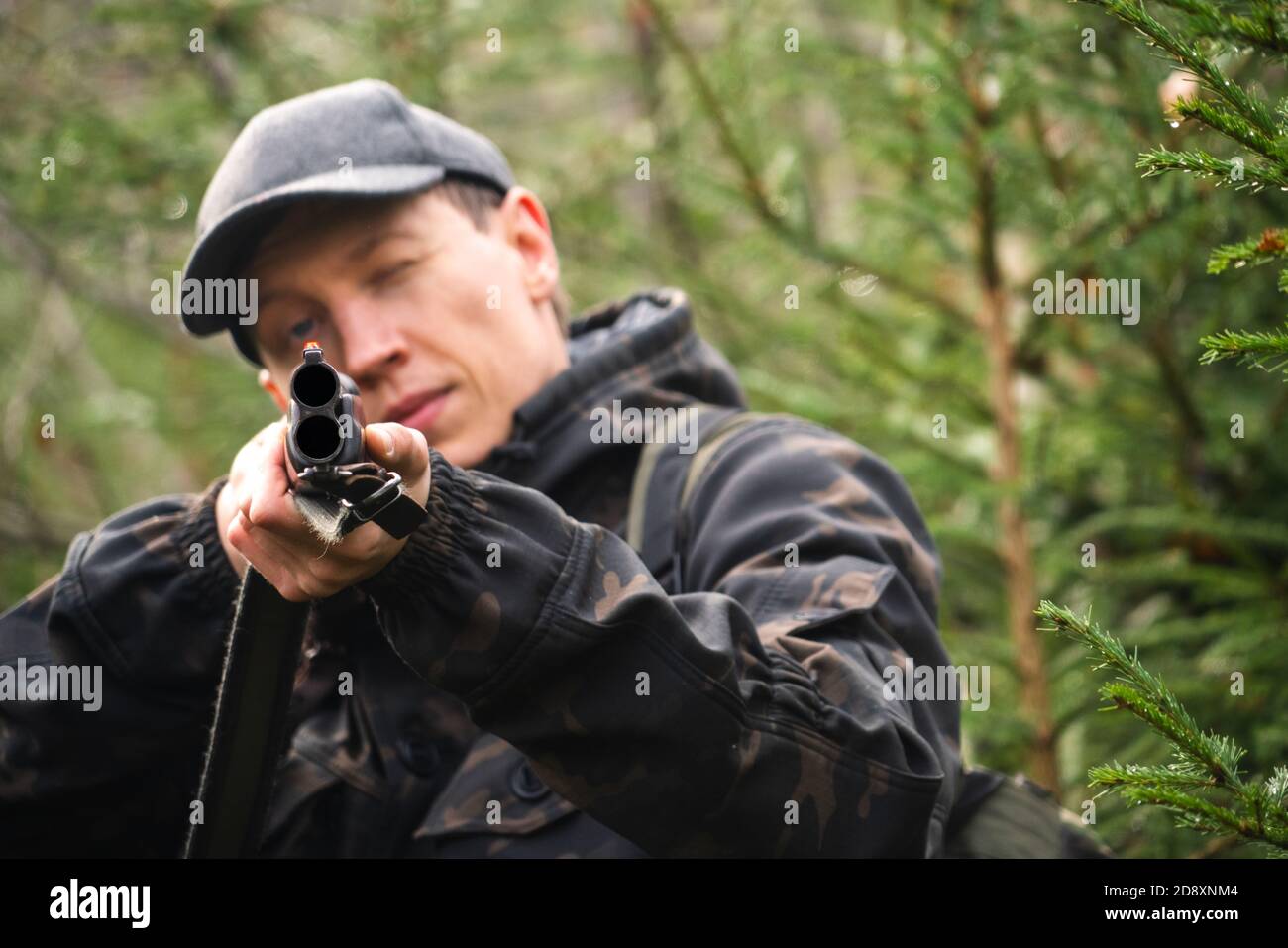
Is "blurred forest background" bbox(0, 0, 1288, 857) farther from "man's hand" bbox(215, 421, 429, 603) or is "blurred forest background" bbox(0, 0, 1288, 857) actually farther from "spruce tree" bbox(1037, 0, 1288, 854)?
"man's hand" bbox(215, 421, 429, 603)

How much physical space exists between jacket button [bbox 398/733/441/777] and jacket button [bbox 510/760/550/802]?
194 millimetres

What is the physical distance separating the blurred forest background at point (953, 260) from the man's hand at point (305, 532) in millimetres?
1713

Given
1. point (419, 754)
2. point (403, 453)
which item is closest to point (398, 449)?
point (403, 453)

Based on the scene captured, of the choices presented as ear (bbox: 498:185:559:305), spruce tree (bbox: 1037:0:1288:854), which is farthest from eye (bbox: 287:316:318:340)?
spruce tree (bbox: 1037:0:1288:854)

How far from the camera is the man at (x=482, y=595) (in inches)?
58.2

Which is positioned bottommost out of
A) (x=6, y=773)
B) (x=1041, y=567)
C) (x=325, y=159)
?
(x=6, y=773)

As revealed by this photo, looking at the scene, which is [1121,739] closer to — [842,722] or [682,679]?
[842,722]

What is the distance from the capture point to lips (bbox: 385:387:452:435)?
2.24 metres

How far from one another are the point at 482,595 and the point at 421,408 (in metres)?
0.88

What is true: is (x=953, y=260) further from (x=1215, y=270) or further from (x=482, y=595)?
(x=482, y=595)

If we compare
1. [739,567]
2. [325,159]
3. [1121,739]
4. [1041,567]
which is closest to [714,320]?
[1041,567]

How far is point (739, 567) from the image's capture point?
6.24 ft
